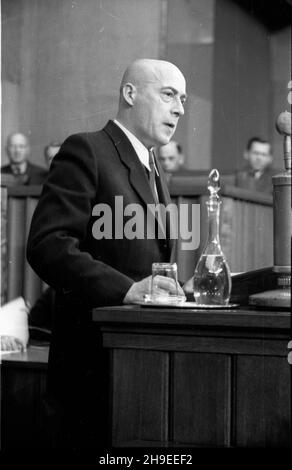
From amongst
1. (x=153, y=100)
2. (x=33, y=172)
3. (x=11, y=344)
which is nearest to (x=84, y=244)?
(x=153, y=100)

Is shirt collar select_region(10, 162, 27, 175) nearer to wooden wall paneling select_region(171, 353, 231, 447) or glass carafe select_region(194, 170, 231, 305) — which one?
glass carafe select_region(194, 170, 231, 305)

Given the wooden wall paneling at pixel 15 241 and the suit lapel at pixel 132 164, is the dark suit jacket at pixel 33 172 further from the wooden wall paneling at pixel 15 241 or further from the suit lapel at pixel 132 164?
the suit lapel at pixel 132 164

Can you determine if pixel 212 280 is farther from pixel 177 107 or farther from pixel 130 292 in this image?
pixel 177 107

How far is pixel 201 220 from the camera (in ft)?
8.47

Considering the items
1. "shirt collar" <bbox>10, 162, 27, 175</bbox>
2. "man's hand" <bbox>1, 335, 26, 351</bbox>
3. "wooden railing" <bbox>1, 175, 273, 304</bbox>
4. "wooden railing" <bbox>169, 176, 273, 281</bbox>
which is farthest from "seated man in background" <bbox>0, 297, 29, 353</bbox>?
"shirt collar" <bbox>10, 162, 27, 175</bbox>

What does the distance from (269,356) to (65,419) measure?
66 cm

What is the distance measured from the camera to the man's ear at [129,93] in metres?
1.65

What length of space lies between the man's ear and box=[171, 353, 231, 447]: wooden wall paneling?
0.66 meters

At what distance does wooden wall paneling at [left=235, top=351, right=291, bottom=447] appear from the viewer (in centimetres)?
112

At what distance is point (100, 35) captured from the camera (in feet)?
6.65

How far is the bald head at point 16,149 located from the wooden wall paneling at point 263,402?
4742 millimetres

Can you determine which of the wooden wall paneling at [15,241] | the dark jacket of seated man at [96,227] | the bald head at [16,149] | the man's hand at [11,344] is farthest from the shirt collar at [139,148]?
the bald head at [16,149]

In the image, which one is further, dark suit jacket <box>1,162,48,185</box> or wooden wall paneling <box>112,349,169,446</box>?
dark suit jacket <box>1,162,48,185</box>

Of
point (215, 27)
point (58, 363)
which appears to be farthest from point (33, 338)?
point (215, 27)
